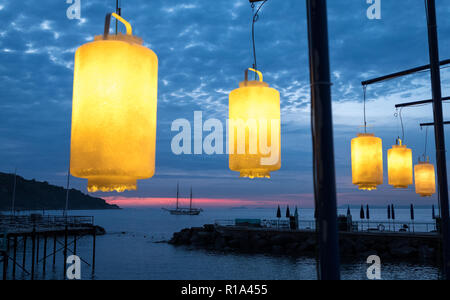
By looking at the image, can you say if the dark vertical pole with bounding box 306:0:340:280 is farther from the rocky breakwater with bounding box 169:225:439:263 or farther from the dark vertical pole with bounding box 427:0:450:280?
the rocky breakwater with bounding box 169:225:439:263

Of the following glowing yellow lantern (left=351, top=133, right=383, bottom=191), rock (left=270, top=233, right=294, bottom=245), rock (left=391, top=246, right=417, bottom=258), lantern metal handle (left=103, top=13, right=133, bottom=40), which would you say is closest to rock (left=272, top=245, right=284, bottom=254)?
rock (left=270, top=233, right=294, bottom=245)

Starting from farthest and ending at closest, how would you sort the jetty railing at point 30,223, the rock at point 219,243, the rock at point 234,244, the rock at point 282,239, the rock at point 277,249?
the rock at point 219,243 → the rock at point 234,244 → the rock at point 282,239 → the rock at point 277,249 → the jetty railing at point 30,223

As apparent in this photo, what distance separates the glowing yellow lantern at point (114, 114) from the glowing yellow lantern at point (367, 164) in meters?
4.22

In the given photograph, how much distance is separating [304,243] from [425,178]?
30674 mm

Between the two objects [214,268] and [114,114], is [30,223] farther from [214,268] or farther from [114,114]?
[114,114]

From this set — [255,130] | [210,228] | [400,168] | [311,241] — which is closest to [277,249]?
[311,241]

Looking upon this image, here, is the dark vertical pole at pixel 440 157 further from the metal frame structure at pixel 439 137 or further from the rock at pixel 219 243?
the rock at pixel 219 243

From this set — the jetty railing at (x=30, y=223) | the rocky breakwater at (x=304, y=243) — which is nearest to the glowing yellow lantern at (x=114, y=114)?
the jetty railing at (x=30, y=223)

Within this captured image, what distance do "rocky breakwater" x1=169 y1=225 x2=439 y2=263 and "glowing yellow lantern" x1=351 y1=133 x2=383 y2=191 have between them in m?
30.8

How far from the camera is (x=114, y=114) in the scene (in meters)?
1.57

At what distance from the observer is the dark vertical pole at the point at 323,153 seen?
6.96ft

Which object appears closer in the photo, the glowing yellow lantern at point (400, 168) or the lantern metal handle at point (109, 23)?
the lantern metal handle at point (109, 23)

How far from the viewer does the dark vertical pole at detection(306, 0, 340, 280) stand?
2.12 m
